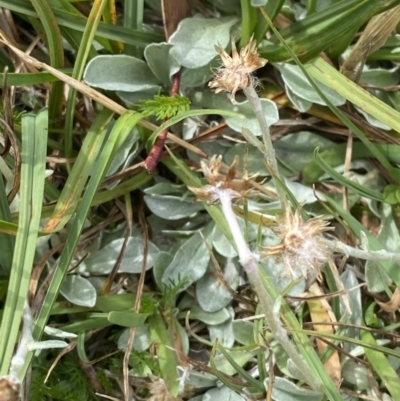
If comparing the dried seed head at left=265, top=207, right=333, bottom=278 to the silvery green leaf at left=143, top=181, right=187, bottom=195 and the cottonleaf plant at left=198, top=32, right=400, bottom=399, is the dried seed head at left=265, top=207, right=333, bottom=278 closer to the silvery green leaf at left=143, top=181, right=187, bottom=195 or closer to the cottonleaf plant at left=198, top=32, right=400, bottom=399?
the cottonleaf plant at left=198, top=32, right=400, bottom=399

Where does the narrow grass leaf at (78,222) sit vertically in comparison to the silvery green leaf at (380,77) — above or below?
below

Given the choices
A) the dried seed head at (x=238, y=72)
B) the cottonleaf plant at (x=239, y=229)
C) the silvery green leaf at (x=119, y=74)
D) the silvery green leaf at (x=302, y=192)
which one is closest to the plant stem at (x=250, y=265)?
the cottonleaf plant at (x=239, y=229)

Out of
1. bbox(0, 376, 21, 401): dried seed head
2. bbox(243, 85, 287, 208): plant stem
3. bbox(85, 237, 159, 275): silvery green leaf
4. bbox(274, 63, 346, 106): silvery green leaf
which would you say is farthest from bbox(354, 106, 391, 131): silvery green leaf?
bbox(0, 376, 21, 401): dried seed head

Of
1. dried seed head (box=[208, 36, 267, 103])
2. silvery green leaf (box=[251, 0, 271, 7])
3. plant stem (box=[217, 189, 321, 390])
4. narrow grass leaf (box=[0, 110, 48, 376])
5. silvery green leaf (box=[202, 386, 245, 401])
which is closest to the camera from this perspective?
plant stem (box=[217, 189, 321, 390])

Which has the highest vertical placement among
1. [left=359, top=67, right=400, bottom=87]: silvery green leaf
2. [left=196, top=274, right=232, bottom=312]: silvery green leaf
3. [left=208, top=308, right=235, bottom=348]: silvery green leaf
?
[left=359, top=67, right=400, bottom=87]: silvery green leaf

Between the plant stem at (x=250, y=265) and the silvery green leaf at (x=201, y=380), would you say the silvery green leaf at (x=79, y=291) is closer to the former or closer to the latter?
the silvery green leaf at (x=201, y=380)

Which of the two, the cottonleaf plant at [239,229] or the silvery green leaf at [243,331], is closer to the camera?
the cottonleaf plant at [239,229]

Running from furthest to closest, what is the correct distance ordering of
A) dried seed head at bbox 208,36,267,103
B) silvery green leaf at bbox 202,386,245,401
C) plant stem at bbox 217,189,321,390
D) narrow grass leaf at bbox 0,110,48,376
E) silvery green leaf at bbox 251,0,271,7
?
silvery green leaf at bbox 202,386,245,401 → silvery green leaf at bbox 251,0,271,7 → narrow grass leaf at bbox 0,110,48,376 → dried seed head at bbox 208,36,267,103 → plant stem at bbox 217,189,321,390
